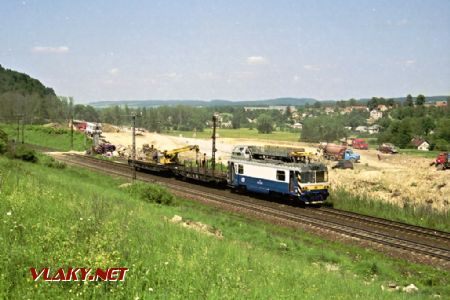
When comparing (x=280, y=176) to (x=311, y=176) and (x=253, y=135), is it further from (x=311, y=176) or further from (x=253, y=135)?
(x=253, y=135)

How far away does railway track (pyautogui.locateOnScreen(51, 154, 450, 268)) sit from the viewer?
23.5 m

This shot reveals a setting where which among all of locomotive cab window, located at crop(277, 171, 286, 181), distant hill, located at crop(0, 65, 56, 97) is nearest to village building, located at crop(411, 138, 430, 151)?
locomotive cab window, located at crop(277, 171, 286, 181)

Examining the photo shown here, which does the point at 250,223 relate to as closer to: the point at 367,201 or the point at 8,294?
the point at 367,201

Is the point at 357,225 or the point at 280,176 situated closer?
the point at 357,225

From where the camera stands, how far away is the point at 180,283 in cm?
955

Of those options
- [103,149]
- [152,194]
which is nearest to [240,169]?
[152,194]

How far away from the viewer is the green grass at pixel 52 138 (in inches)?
3434

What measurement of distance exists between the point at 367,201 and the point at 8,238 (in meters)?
30.2

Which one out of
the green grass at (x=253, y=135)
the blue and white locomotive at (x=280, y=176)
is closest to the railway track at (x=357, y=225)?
the blue and white locomotive at (x=280, y=176)

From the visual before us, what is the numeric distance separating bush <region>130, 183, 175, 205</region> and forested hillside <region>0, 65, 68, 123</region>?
67.4m

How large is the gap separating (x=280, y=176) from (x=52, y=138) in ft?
233

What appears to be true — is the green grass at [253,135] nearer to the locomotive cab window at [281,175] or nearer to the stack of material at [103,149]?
the stack of material at [103,149]

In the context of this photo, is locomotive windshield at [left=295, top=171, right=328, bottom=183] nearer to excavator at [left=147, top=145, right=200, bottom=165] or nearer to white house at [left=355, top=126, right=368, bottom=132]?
excavator at [left=147, top=145, right=200, bottom=165]

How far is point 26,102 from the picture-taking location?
127125 mm
